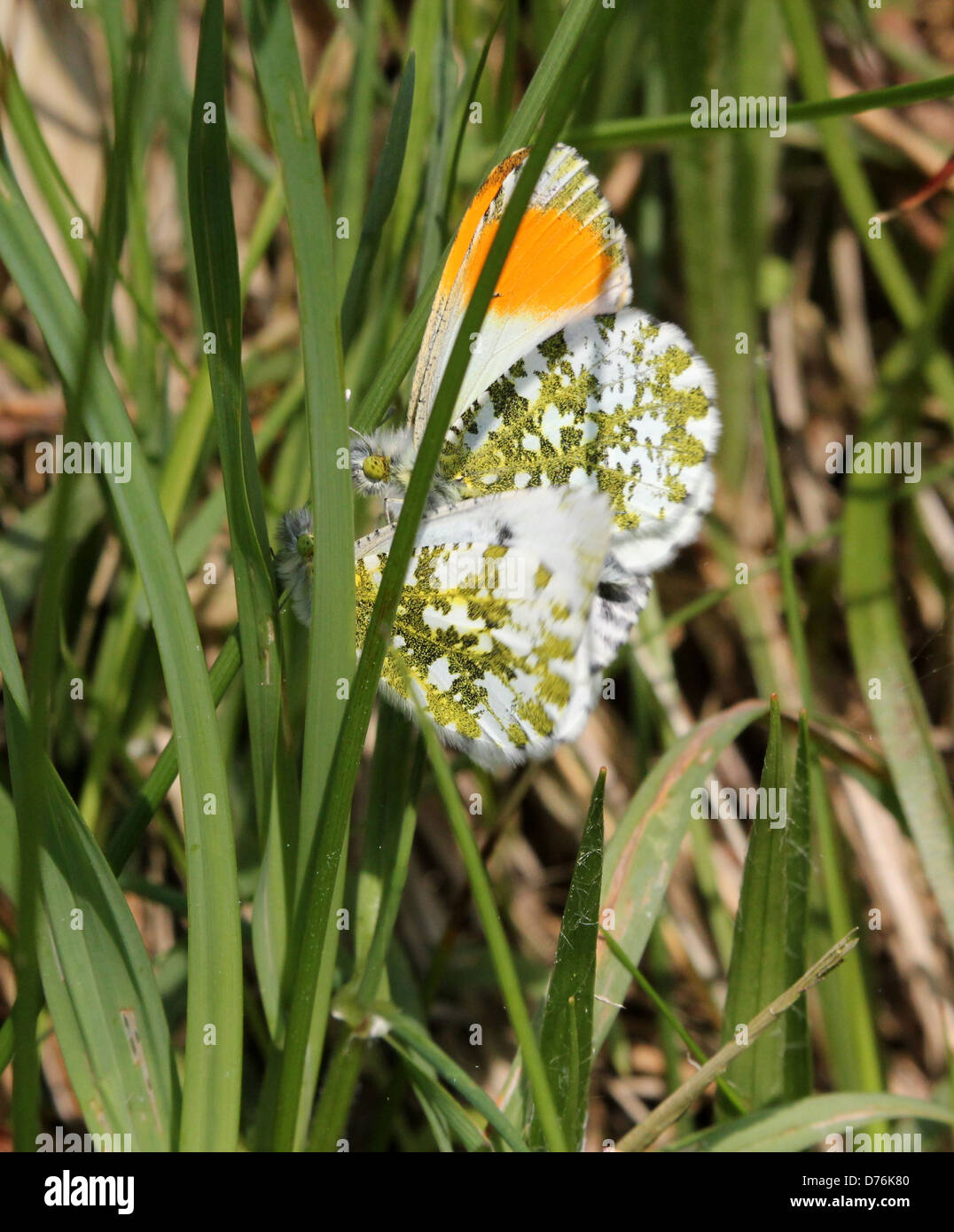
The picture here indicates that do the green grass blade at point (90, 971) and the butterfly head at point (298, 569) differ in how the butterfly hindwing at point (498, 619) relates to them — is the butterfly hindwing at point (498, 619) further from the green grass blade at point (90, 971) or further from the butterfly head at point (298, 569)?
the green grass blade at point (90, 971)

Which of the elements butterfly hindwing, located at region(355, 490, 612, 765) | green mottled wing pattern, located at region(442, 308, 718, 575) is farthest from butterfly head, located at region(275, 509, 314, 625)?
green mottled wing pattern, located at region(442, 308, 718, 575)

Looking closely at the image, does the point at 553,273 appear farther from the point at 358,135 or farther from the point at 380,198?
the point at 358,135

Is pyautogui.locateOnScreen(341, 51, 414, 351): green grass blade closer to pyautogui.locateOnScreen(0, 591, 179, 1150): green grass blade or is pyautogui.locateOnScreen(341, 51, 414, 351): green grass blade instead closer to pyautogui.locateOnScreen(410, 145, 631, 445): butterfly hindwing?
pyautogui.locateOnScreen(410, 145, 631, 445): butterfly hindwing

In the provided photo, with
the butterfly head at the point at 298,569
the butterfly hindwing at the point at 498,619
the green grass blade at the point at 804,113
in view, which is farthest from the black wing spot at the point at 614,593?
the green grass blade at the point at 804,113

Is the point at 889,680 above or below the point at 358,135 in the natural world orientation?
below

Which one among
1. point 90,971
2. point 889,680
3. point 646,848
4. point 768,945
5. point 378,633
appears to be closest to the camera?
point 378,633

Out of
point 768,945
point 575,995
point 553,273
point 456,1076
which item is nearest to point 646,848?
point 768,945

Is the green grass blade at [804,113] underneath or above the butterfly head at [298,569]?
above
